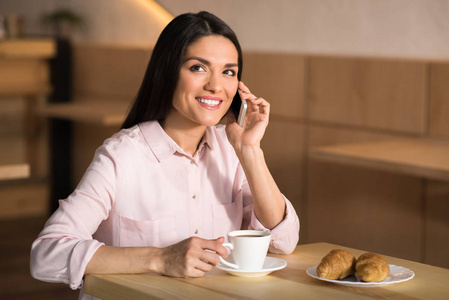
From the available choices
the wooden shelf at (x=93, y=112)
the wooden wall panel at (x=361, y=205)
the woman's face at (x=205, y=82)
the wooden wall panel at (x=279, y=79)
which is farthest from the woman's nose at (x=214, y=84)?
the wooden shelf at (x=93, y=112)

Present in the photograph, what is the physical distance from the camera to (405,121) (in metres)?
3.03

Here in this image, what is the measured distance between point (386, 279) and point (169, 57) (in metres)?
0.72

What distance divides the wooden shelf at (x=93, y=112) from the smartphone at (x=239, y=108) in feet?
7.26

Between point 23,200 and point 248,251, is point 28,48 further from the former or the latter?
point 248,251

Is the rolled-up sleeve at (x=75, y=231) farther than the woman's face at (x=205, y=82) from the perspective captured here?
No

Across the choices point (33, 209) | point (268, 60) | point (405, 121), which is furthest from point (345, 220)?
point (33, 209)

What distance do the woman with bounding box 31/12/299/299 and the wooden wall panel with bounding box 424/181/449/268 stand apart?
4.39 feet

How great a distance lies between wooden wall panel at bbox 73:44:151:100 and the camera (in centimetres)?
454

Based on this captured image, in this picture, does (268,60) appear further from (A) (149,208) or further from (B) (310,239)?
(A) (149,208)

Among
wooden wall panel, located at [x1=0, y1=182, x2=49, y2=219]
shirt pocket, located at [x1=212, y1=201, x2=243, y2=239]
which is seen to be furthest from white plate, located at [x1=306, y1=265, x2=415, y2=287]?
wooden wall panel, located at [x1=0, y1=182, x2=49, y2=219]

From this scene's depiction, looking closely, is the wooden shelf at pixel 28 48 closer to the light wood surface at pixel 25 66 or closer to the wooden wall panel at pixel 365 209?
the light wood surface at pixel 25 66

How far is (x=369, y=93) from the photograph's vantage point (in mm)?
3168

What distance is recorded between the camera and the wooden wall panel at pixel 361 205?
9.98 feet

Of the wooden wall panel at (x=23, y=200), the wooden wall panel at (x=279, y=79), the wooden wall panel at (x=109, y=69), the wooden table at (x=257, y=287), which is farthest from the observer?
the wooden wall panel at (x=23, y=200)
